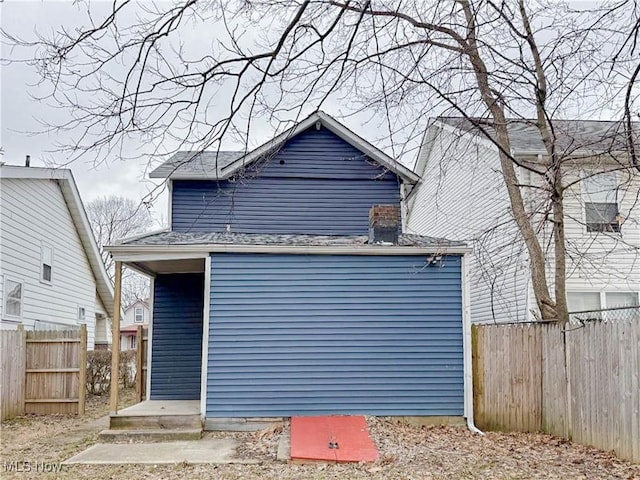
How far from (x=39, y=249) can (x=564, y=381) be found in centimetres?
1188

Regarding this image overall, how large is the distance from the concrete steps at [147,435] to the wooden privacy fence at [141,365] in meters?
2.98

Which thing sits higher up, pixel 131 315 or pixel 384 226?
pixel 384 226

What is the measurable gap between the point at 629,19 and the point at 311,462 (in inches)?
236

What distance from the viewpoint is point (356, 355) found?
9555 millimetres

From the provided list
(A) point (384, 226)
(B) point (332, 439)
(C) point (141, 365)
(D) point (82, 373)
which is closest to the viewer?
(B) point (332, 439)

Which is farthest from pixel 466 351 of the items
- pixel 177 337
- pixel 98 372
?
pixel 98 372

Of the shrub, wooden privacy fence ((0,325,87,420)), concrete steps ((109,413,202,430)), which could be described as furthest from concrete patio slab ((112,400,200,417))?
the shrub

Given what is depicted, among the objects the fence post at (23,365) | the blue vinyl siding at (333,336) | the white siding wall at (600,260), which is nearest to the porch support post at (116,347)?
the blue vinyl siding at (333,336)

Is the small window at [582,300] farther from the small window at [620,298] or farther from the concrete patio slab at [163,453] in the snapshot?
the concrete patio slab at [163,453]

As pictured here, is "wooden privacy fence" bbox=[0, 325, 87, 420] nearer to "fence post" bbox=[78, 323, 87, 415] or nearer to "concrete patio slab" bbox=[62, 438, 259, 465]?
"fence post" bbox=[78, 323, 87, 415]

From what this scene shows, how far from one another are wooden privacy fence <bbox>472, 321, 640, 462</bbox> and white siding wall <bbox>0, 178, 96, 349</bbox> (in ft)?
32.0

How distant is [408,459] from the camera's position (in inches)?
292

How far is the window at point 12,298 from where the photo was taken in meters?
12.4

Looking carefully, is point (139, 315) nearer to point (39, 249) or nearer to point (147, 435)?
point (39, 249)
